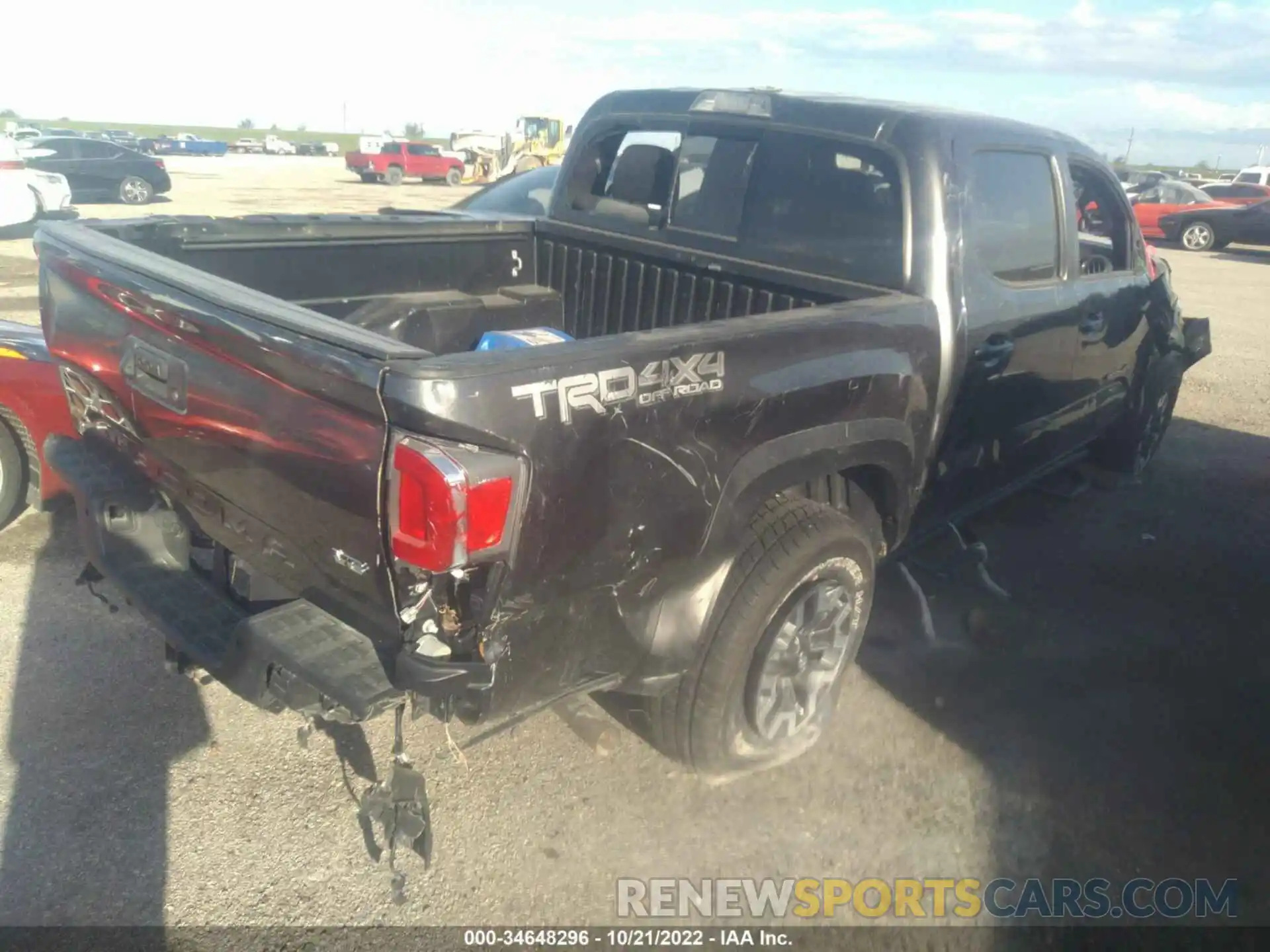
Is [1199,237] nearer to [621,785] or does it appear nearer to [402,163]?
[621,785]

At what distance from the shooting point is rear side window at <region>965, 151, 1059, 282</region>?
3.56 meters

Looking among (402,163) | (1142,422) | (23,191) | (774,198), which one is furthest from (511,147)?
(774,198)

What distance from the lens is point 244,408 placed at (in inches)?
91.9

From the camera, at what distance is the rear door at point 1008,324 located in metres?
3.53

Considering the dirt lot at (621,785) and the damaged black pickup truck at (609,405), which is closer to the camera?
the damaged black pickup truck at (609,405)

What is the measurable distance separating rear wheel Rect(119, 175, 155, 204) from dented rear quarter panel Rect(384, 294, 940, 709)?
74.5 ft

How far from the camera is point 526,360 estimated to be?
2068 millimetres

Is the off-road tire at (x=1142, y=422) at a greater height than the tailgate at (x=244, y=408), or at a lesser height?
lesser

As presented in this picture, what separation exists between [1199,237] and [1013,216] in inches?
882

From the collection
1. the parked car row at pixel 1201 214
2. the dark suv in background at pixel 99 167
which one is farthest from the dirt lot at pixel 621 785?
the parked car row at pixel 1201 214

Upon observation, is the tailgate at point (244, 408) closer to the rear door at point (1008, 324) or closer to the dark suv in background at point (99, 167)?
the rear door at point (1008, 324)

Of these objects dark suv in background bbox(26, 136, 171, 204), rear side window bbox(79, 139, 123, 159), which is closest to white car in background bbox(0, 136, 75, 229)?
dark suv in background bbox(26, 136, 171, 204)

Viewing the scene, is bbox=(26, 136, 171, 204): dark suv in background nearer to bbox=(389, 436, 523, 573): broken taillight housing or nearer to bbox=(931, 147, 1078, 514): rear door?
bbox=(931, 147, 1078, 514): rear door

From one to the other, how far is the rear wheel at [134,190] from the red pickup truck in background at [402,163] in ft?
48.9
